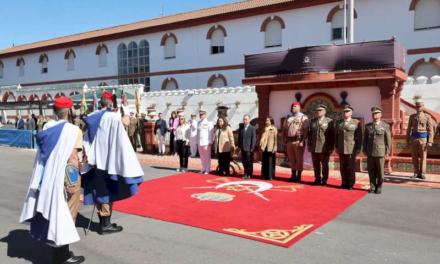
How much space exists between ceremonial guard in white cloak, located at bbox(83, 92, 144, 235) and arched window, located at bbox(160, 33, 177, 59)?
2447 centimetres

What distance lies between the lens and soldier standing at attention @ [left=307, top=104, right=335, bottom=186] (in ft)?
29.9

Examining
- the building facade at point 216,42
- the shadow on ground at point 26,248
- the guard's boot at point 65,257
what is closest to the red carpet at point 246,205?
the shadow on ground at point 26,248

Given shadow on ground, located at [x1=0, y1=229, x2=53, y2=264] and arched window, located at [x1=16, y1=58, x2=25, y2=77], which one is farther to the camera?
arched window, located at [x1=16, y1=58, x2=25, y2=77]

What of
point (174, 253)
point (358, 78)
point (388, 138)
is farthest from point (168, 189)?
point (358, 78)

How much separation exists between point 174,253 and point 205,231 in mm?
942

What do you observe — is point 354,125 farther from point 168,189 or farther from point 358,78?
point 168,189

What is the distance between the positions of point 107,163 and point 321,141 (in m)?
5.31

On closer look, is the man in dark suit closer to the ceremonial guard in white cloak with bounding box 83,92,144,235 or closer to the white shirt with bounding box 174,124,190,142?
the white shirt with bounding box 174,124,190,142

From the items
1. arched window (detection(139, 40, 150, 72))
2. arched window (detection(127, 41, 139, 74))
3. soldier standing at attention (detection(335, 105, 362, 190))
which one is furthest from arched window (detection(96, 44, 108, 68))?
soldier standing at attention (detection(335, 105, 362, 190))

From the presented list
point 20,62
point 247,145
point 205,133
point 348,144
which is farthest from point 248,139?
point 20,62

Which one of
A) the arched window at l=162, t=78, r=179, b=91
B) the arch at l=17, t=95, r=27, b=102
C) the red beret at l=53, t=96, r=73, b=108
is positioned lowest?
the red beret at l=53, t=96, r=73, b=108

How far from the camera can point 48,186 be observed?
4.39m

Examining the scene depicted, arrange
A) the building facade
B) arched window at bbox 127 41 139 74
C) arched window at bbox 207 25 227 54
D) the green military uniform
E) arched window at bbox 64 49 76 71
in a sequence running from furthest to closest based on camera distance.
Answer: arched window at bbox 64 49 76 71 → arched window at bbox 127 41 139 74 → arched window at bbox 207 25 227 54 → the building facade → the green military uniform

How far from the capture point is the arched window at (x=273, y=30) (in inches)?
959
